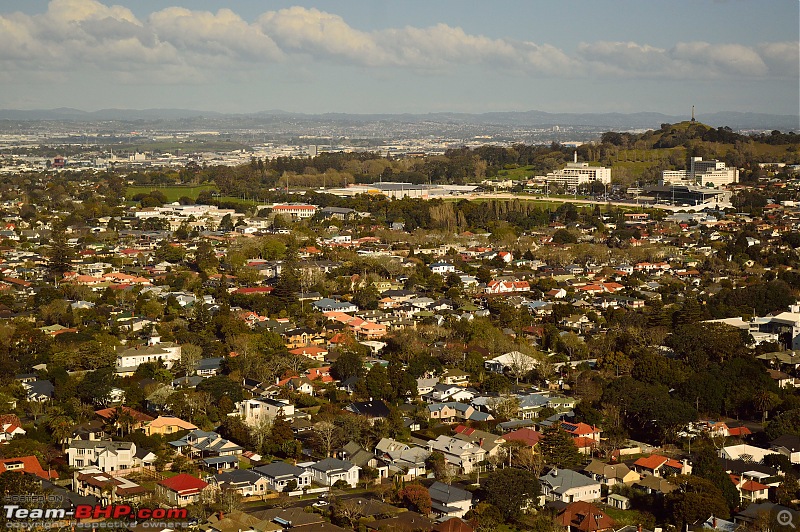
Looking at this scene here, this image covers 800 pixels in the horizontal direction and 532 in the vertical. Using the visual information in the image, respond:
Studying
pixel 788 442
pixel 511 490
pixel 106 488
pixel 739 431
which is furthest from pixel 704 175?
pixel 106 488

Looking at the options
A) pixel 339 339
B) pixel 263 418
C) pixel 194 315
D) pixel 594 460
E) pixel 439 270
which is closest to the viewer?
pixel 594 460

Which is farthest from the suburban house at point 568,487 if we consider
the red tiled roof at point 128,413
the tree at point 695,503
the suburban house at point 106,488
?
the red tiled roof at point 128,413

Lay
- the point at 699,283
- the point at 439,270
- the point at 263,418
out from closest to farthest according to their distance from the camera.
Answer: the point at 263,418 → the point at 699,283 → the point at 439,270

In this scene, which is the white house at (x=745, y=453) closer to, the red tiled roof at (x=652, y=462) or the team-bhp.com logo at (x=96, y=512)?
the red tiled roof at (x=652, y=462)

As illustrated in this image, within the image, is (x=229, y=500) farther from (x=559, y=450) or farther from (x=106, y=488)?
(x=559, y=450)

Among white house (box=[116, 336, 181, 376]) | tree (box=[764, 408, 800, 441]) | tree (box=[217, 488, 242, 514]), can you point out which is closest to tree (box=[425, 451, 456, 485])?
tree (box=[217, 488, 242, 514])

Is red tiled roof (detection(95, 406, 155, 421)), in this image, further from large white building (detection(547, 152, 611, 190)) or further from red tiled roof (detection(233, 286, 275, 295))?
large white building (detection(547, 152, 611, 190))

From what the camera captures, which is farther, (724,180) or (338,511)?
(724,180)

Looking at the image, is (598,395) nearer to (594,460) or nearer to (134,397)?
(594,460)

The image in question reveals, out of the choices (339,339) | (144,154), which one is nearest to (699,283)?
(339,339)
